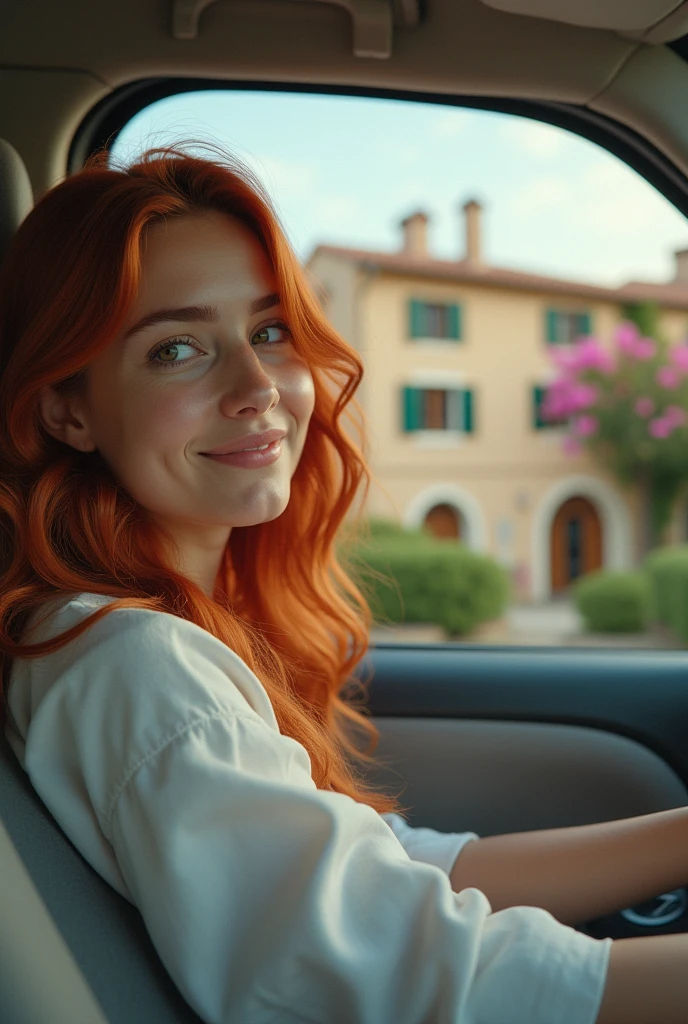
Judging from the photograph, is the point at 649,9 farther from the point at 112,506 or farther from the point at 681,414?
the point at 681,414

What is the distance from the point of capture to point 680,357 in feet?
56.8

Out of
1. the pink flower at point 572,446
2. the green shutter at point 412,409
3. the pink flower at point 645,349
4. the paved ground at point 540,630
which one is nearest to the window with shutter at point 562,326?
the pink flower at point 645,349

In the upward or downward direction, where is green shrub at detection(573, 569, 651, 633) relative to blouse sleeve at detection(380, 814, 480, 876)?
downward

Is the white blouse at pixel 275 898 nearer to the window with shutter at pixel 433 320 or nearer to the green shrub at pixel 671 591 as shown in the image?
the green shrub at pixel 671 591

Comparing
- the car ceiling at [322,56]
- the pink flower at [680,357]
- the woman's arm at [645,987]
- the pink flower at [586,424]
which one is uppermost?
the pink flower at [680,357]

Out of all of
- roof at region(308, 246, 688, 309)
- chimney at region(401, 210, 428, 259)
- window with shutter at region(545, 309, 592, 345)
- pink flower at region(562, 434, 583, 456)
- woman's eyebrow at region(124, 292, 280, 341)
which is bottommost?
woman's eyebrow at region(124, 292, 280, 341)

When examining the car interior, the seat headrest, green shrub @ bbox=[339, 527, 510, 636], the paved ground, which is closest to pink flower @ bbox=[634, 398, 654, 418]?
the paved ground

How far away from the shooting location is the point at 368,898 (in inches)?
30.8

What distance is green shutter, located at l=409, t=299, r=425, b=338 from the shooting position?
17.1 meters

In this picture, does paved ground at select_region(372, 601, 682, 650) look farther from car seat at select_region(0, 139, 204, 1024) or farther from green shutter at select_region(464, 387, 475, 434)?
car seat at select_region(0, 139, 204, 1024)

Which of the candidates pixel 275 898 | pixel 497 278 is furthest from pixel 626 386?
pixel 275 898

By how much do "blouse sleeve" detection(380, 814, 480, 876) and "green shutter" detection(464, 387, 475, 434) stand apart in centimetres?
1699

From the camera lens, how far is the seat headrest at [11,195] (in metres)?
1.35

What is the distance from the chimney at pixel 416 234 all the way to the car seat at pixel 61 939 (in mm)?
18552
